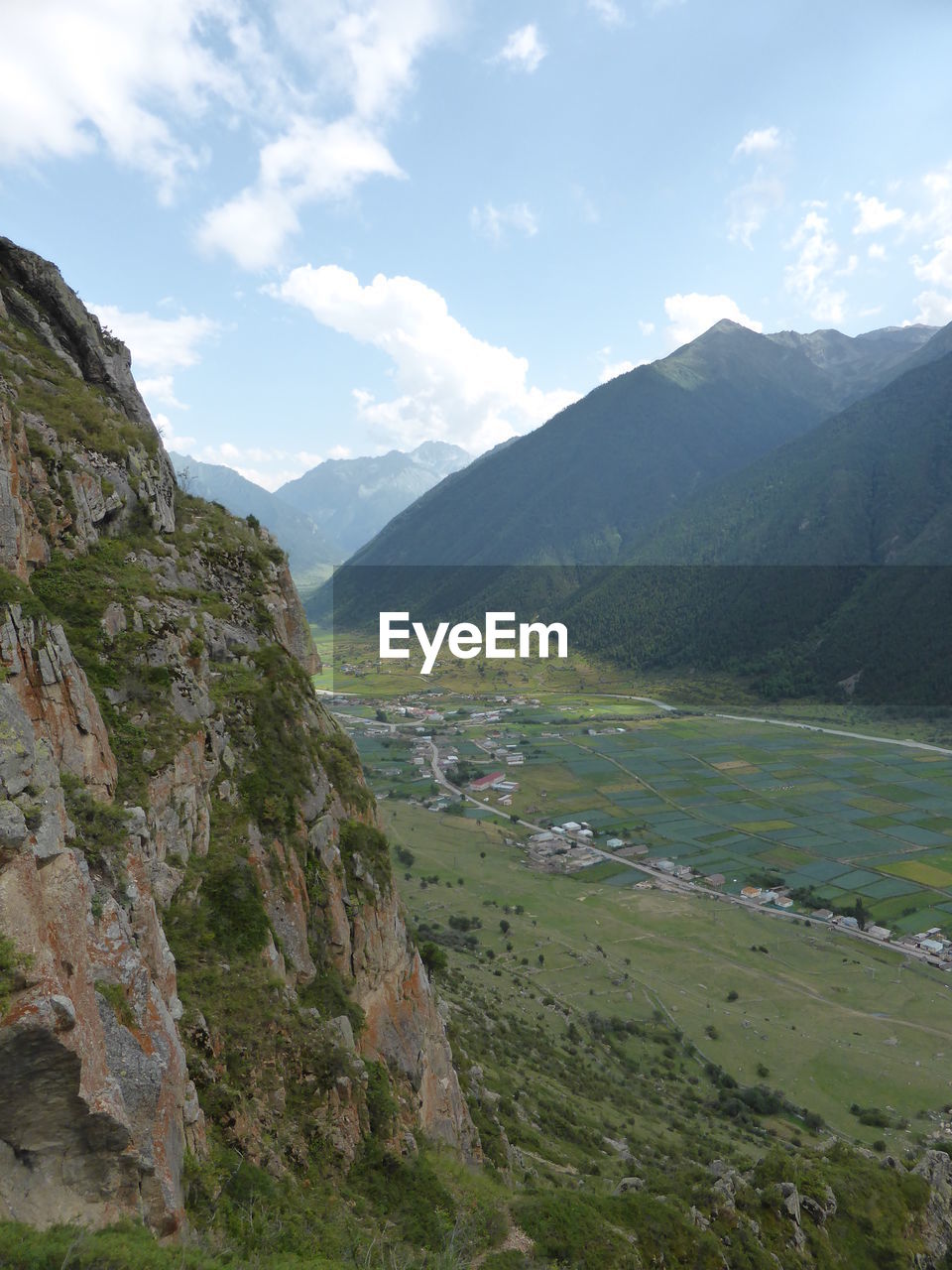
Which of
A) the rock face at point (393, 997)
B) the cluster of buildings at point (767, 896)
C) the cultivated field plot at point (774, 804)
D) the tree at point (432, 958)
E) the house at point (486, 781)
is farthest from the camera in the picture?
the house at point (486, 781)

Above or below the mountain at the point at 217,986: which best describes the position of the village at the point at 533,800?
below

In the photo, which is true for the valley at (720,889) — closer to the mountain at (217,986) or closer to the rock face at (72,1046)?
the mountain at (217,986)

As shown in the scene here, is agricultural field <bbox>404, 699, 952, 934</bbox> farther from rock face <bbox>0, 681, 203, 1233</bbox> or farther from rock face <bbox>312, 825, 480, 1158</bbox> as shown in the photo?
rock face <bbox>0, 681, 203, 1233</bbox>

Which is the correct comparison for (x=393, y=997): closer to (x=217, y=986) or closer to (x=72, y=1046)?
(x=217, y=986)

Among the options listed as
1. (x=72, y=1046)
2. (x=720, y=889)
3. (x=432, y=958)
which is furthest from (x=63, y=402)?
(x=720, y=889)

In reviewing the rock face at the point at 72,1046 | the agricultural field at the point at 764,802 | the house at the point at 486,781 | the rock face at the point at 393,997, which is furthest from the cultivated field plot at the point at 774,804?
the rock face at the point at 72,1046

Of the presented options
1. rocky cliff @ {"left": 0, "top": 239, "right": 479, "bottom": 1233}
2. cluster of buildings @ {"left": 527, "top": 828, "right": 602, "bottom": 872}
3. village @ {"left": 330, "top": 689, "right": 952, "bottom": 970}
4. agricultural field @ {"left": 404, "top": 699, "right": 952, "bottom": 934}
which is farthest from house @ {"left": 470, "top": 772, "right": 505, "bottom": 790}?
rocky cliff @ {"left": 0, "top": 239, "right": 479, "bottom": 1233}
